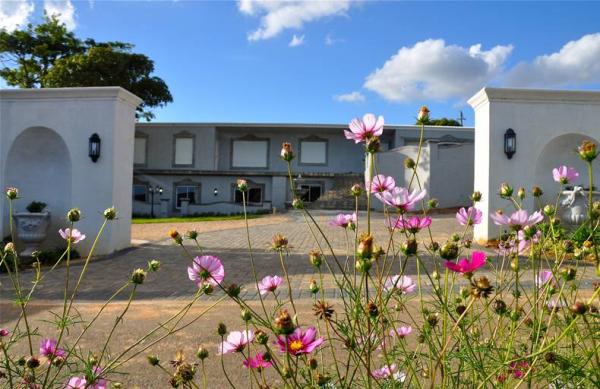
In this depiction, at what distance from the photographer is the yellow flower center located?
1021 millimetres

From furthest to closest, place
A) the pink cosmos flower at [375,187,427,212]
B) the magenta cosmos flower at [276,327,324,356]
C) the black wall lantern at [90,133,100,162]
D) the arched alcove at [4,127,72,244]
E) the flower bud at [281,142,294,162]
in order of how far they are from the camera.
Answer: the arched alcove at [4,127,72,244]
the black wall lantern at [90,133,100,162]
the flower bud at [281,142,294,162]
the pink cosmos flower at [375,187,427,212]
the magenta cosmos flower at [276,327,324,356]

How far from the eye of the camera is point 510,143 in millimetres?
8570

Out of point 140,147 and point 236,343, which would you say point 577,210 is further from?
point 140,147

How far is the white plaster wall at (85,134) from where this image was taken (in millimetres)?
8492

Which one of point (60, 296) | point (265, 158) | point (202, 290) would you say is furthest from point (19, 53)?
point (202, 290)

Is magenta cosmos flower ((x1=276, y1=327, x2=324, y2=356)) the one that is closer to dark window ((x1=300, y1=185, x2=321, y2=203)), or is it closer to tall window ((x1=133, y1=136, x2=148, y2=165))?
dark window ((x1=300, y1=185, x2=321, y2=203))

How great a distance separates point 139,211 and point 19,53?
434 inches

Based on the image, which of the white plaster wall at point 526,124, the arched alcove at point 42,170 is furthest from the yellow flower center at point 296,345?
the arched alcove at point 42,170

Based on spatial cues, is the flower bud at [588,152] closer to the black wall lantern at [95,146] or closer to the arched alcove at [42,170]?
the black wall lantern at [95,146]

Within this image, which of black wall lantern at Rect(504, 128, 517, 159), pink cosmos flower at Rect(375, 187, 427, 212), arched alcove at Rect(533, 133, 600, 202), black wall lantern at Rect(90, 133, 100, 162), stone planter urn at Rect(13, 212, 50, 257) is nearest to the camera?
pink cosmos flower at Rect(375, 187, 427, 212)

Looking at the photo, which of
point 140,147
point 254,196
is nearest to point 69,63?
point 140,147

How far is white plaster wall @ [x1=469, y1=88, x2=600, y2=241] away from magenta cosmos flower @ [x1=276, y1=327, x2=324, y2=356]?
8.39 metres

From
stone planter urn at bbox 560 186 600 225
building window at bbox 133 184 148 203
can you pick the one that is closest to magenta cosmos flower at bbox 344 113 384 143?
stone planter urn at bbox 560 186 600 225

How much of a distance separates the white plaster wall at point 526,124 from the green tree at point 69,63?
21.4 meters
